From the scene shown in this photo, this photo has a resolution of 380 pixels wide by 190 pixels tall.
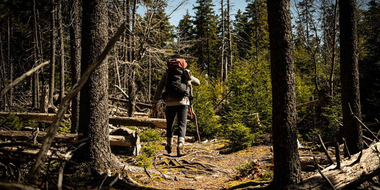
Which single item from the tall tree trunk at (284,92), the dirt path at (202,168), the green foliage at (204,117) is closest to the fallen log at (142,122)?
the green foliage at (204,117)

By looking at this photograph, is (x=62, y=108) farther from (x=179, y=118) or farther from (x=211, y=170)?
(x=179, y=118)

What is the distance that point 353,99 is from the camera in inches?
208

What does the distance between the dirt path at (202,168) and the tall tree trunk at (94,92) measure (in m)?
0.85

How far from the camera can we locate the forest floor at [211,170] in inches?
186

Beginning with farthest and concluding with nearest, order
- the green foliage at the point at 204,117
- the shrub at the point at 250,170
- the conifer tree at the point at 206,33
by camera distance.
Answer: the conifer tree at the point at 206,33, the green foliage at the point at 204,117, the shrub at the point at 250,170

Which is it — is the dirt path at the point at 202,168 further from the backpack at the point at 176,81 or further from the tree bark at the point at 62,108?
the tree bark at the point at 62,108

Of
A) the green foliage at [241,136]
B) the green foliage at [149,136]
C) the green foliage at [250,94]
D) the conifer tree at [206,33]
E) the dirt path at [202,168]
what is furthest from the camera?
the conifer tree at [206,33]

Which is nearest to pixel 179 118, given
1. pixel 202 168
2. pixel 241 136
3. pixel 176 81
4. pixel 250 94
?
pixel 176 81

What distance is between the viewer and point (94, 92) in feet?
14.9

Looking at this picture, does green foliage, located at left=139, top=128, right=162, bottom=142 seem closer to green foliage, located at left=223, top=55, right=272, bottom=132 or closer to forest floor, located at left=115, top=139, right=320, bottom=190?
forest floor, located at left=115, top=139, right=320, bottom=190

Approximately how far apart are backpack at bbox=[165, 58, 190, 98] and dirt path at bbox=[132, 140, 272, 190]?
1.80m

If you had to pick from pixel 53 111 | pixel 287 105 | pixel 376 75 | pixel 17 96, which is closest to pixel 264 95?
pixel 376 75

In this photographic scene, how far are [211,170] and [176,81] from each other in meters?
2.45

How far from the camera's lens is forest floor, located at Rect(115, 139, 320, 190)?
15.5ft
